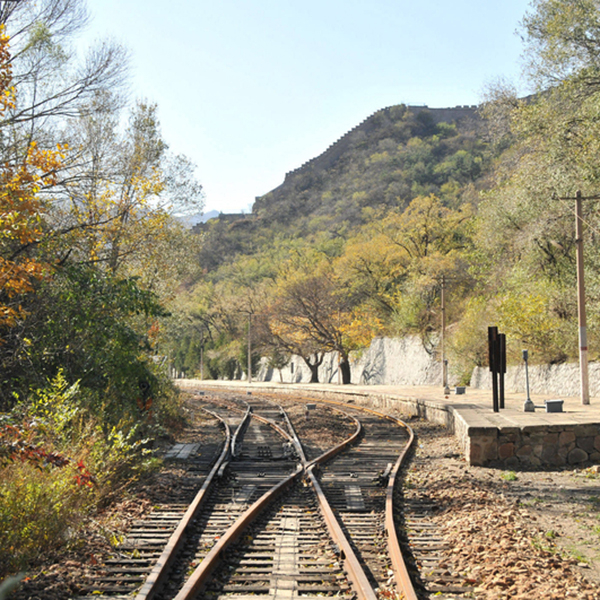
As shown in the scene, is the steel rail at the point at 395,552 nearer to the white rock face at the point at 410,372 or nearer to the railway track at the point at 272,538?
the railway track at the point at 272,538

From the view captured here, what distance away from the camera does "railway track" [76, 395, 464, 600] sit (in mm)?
5301

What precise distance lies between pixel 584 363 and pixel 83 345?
12.2m

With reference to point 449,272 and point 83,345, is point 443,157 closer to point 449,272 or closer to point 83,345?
point 449,272

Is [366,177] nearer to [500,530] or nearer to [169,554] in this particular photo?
[500,530]

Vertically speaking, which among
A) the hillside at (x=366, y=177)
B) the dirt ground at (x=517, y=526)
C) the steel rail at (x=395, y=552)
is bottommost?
the dirt ground at (x=517, y=526)

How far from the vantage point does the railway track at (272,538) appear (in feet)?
17.4

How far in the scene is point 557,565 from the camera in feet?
19.0

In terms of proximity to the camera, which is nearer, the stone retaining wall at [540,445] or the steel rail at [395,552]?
the steel rail at [395,552]

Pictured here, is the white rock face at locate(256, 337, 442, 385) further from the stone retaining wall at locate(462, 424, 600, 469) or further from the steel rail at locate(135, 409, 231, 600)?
the steel rail at locate(135, 409, 231, 600)

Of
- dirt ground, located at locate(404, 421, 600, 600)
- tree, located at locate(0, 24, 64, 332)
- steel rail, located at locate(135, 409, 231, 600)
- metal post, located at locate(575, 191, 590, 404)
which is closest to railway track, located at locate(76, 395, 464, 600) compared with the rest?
steel rail, located at locate(135, 409, 231, 600)

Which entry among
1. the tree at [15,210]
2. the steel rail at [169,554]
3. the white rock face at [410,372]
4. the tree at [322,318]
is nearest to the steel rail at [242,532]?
the steel rail at [169,554]

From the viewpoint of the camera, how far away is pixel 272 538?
22.6ft

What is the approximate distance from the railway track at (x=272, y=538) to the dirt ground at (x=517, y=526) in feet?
1.86

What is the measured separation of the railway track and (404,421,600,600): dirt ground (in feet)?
1.86
